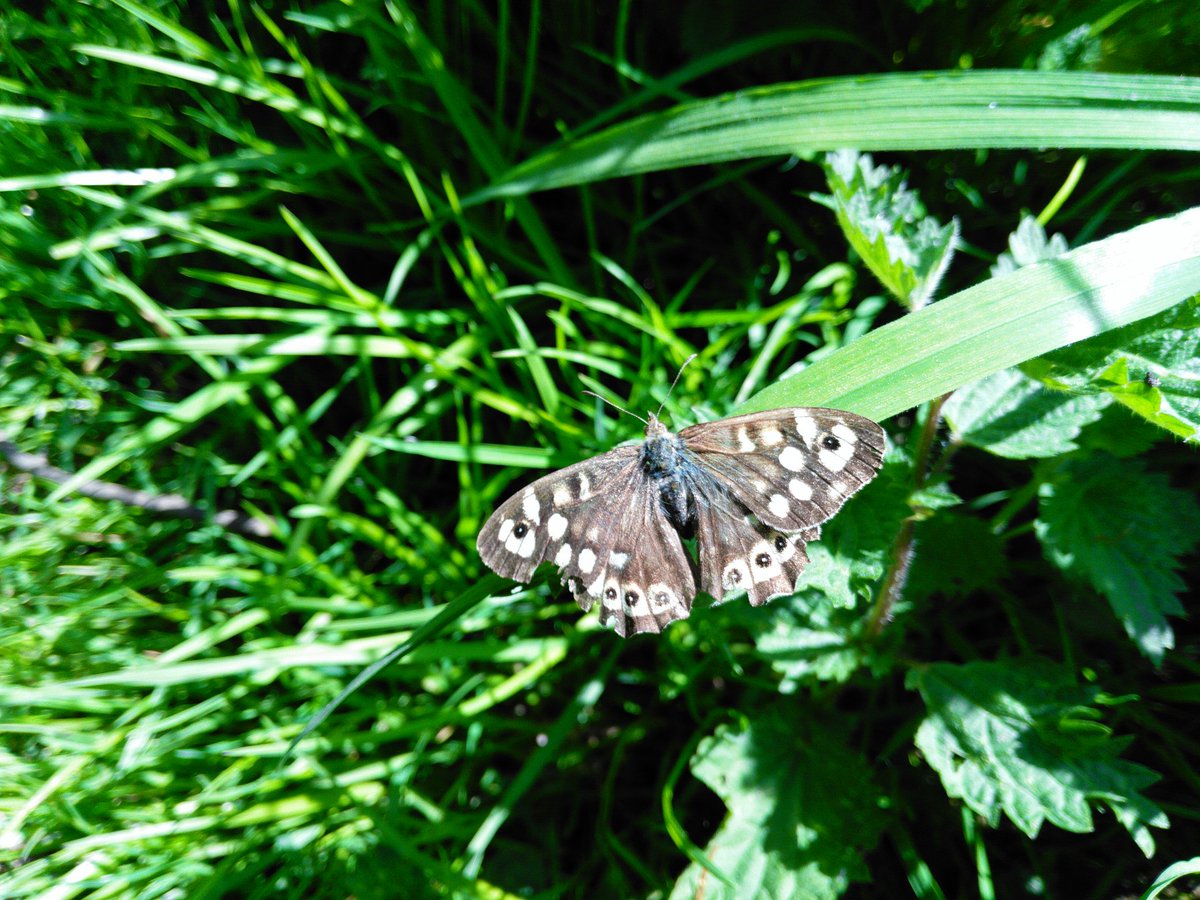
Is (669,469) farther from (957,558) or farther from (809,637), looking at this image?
(957,558)

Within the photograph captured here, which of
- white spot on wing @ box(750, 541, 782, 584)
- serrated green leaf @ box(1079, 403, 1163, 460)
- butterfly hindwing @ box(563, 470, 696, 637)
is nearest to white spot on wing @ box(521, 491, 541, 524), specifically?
butterfly hindwing @ box(563, 470, 696, 637)

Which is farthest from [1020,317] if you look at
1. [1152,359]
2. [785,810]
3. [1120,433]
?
[785,810]

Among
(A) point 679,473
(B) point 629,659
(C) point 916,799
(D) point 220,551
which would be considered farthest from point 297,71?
(C) point 916,799

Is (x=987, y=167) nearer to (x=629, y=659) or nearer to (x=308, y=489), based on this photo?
(x=629, y=659)

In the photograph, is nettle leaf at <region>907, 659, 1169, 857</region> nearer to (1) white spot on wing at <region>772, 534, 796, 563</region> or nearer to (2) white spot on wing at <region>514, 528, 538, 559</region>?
(1) white spot on wing at <region>772, 534, 796, 563</region>

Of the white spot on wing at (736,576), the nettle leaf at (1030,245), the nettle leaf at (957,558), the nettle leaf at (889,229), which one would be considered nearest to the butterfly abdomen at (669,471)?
the white spot on wing at (736,576)
